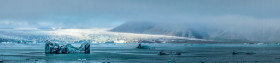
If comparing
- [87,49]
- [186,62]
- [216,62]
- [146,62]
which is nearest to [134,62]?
[146,62]

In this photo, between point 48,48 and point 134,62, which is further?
point 48,48

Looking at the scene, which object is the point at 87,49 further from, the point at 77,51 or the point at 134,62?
the point at 134,62

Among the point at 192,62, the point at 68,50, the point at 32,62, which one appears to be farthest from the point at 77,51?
the point at 192,62

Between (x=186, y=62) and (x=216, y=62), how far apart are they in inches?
163

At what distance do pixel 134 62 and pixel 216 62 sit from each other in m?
11.1

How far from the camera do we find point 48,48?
71.5m

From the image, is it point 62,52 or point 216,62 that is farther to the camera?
point 62,52

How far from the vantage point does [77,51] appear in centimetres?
7375

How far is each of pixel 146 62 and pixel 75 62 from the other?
365 inches

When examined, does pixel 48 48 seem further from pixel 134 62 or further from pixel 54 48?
pixel 134 62

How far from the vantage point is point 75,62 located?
4784 centimetres

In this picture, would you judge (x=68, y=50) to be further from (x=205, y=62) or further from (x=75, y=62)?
(x=205, y=62)

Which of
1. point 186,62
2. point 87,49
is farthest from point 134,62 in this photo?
point 87,49

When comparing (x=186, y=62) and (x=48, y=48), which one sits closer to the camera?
(x=186, y=62)
